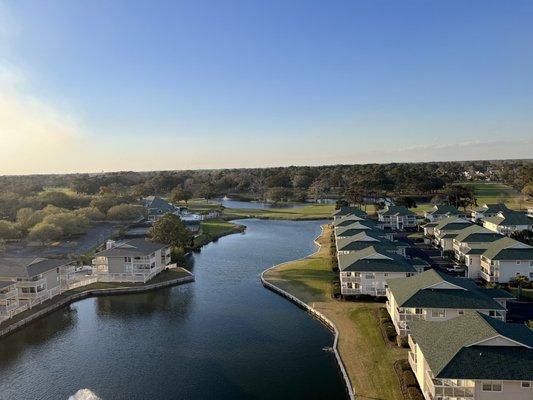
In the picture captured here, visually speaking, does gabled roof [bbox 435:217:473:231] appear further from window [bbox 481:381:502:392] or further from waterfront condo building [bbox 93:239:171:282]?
window [bbox 481:381:502:392]

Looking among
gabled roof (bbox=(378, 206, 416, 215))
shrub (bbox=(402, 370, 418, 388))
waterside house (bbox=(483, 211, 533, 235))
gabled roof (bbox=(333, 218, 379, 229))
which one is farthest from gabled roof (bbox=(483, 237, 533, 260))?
gabled roof (bbox=(378, 206, 416, 215))

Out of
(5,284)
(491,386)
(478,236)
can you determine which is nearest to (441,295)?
(491,386)

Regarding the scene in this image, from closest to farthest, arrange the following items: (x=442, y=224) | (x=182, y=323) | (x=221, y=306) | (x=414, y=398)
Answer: (x=414, y=398) → (x=182, y=323) → (x=221, y=306) → (x=442, y=224)

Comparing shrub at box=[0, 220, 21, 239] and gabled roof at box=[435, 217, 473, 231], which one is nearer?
gabled roof at box=[435, 217, 473, 231]

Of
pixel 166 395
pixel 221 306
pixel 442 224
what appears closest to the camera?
pixel 166 395

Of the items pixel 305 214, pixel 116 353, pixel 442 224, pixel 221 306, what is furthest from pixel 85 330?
pixel 305 214

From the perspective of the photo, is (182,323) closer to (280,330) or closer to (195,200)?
(280,330)

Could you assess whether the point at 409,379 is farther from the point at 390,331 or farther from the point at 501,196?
the point at 501,196
